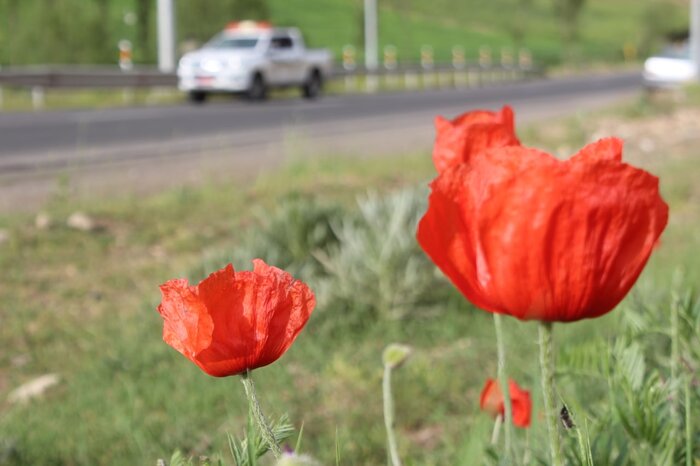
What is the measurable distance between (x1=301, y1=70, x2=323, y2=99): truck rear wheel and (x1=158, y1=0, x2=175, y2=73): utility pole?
3.47 meters

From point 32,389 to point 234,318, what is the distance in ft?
7.86

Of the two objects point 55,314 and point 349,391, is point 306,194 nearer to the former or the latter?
point 55,314

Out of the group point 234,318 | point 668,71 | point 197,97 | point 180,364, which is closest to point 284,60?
point 197,97

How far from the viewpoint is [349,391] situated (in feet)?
10.0

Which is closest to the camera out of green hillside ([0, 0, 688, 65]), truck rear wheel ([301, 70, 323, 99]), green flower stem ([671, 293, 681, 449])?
green flower stem ([671, 293, 681, 449])

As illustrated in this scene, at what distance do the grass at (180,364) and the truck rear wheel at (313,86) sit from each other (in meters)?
20.3

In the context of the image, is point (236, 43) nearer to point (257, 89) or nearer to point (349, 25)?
point (257, 89)

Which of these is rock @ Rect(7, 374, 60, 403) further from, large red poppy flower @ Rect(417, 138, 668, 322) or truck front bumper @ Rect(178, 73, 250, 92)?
truck front bumper @ Rect(178, 73, 250, 92)

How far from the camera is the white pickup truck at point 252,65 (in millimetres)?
22016

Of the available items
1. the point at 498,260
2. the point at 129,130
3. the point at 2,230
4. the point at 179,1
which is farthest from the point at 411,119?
the point at 179,1

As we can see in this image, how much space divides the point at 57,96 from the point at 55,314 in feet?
60.9

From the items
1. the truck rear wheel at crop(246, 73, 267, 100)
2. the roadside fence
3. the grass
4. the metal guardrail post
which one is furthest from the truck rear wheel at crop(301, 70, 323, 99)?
the grass

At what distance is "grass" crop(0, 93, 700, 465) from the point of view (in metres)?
2.60

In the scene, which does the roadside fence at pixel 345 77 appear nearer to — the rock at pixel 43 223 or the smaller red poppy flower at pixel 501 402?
the rock at pixel 43 223
